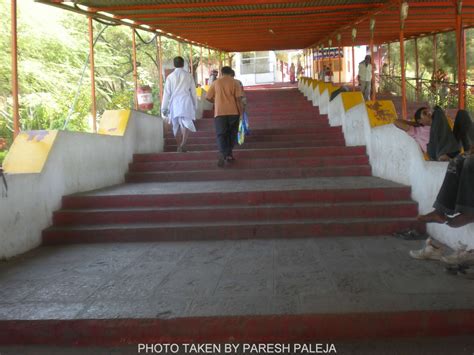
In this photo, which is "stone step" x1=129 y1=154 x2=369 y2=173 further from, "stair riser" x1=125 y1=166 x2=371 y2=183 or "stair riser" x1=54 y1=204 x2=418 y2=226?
"stair riser" x1=54 y1=204 x2=418 y2=226

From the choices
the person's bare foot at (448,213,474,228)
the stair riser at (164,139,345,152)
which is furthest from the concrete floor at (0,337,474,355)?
the stair riser at (164,139,345,152)

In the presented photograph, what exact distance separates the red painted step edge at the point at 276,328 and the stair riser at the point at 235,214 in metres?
2.34

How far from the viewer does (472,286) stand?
11.6 ft

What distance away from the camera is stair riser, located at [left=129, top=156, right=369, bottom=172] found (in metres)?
7.29

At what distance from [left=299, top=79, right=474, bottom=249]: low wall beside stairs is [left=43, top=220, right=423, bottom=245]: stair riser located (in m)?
0.42

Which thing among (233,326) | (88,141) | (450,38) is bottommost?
(233,326)

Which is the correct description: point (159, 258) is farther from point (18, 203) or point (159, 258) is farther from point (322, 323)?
point (322, 323)

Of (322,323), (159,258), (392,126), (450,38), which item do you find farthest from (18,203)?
(450,38)

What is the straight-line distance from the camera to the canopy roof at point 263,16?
7234mm

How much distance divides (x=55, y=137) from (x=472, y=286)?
4683 millimetres

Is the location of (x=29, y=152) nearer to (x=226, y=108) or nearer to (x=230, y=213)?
(x=230, y=213)

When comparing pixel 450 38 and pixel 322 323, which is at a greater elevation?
pixel 450 38

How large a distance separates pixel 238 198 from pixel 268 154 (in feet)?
6.58

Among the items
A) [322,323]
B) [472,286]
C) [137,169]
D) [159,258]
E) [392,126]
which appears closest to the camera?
[322,323]
